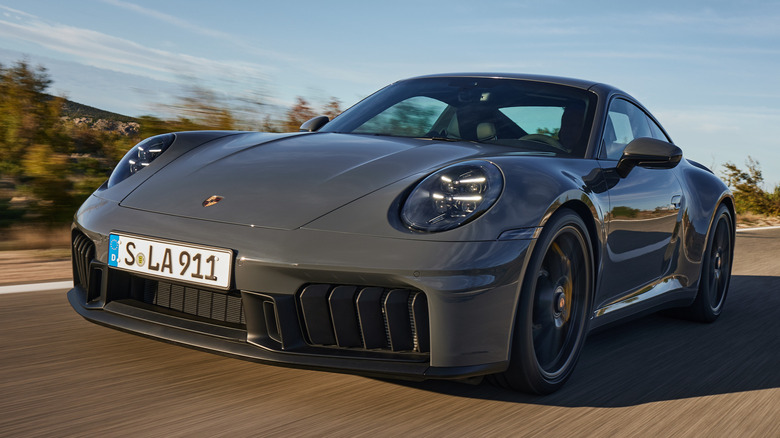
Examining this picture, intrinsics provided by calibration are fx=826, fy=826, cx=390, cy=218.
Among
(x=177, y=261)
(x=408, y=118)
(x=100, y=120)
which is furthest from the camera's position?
(x=100, y=120)

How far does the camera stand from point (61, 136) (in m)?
6.86

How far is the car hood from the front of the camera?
271cm

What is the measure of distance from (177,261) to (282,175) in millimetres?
556

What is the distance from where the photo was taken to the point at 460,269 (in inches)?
96.5

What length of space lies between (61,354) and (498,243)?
1648 millimetres

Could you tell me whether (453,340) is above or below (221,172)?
below

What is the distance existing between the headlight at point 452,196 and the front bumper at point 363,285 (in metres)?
0.12

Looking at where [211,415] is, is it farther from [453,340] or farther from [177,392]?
[453,340]

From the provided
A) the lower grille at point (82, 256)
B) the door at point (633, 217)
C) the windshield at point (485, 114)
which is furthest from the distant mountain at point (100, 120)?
the door at point (633, 217)

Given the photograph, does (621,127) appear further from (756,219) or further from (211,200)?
(756,219)

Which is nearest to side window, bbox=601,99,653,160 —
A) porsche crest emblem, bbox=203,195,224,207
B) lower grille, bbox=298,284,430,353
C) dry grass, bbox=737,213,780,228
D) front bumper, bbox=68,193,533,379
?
front bumper, bbox=68,193,533,379

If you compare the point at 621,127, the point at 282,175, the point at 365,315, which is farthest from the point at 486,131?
the point at 365,315

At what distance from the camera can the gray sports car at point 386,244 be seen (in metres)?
2.46

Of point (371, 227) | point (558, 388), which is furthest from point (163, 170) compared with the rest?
point (558, 388)
